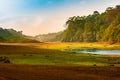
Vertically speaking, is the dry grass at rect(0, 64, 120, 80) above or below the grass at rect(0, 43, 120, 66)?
below

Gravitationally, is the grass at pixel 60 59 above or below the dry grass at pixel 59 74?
above

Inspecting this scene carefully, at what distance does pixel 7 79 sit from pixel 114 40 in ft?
450

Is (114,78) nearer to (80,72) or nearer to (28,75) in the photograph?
(80,72)

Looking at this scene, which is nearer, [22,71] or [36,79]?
[36,79]

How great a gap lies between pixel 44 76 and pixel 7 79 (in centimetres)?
410

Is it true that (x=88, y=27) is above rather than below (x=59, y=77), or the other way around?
above

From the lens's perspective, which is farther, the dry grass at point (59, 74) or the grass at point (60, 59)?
the grass at point (60, 59)

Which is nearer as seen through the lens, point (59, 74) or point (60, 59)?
point (59, 74)

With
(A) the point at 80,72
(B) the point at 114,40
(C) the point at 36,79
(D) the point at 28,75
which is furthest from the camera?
(B) the point at 114,40

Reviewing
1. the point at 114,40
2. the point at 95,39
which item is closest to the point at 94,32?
the point at 95,39

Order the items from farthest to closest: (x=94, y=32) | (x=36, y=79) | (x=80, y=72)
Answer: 1. (x=94, y=32)
2. (x=80, y=72)
3. (x=36, y=79)

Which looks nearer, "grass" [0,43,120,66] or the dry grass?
the dry grass

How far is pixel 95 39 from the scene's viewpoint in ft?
643

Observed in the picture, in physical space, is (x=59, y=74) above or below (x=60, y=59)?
below
